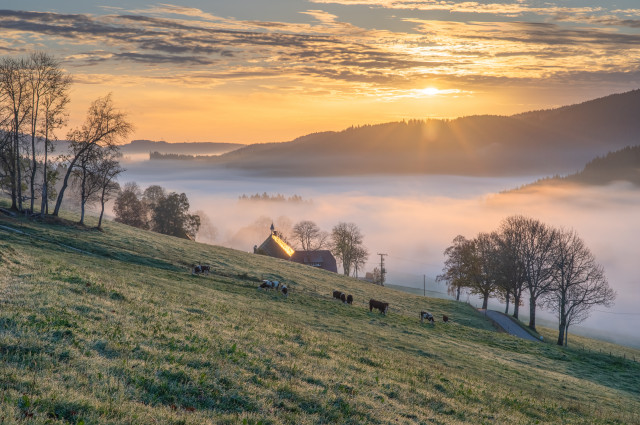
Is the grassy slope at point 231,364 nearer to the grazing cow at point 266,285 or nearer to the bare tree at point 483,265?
the grazing cow at point 266,285

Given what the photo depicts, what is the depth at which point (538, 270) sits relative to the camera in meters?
68.5

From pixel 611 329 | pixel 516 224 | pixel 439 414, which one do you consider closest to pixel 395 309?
pixel 516 224

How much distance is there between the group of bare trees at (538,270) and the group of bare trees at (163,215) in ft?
180

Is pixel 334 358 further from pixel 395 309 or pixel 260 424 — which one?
pixel 395 309

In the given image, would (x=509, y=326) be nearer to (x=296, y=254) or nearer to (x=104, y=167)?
(x=104, y=167)

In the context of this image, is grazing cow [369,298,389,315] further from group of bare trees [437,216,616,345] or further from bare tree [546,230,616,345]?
bare tree [546,230,616,345]

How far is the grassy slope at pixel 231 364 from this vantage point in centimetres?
1228

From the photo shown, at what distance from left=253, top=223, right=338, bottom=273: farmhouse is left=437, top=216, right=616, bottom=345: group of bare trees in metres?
34.1

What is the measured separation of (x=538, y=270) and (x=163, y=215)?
6891cm

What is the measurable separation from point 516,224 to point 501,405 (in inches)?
2359

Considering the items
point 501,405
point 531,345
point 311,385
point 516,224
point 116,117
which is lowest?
point 531,345

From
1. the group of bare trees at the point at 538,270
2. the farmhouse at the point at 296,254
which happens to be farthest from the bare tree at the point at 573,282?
the farmhouse at the point at 296,254

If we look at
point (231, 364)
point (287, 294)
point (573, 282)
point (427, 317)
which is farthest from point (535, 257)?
point (231, 364)

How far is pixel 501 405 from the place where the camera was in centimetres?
2039
